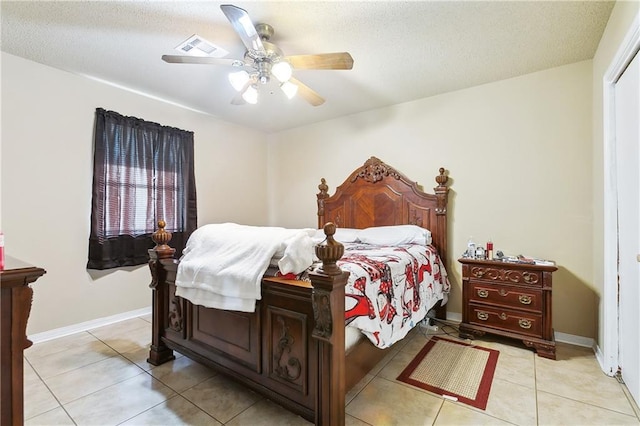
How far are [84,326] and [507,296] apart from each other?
4.02m

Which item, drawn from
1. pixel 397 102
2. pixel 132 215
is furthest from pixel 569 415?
pixel 132 215

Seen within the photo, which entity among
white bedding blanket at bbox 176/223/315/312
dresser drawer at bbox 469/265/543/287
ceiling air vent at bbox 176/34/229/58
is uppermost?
ceiling air vent at bbox 176/34/229/58

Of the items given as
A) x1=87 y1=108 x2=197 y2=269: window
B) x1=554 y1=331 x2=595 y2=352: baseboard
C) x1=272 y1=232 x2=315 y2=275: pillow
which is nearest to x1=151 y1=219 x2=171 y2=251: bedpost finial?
x1=272 y1=232 x2=315 y2=275: pillow

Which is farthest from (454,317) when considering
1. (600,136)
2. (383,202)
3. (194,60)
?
(194,60)

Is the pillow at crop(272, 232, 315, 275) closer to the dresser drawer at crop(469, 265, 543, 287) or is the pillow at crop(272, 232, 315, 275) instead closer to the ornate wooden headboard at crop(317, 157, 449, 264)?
the dresser drawer at crop(469, 265, 543, 287)

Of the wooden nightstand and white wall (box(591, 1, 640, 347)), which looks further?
the wooden nightstand

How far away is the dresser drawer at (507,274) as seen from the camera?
8.06 feet

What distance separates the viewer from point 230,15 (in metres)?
1.62

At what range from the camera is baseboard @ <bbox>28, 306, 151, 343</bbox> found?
271cm

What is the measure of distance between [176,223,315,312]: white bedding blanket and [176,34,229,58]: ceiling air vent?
1.52 metres

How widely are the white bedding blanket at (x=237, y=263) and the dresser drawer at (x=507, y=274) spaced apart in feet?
5.80

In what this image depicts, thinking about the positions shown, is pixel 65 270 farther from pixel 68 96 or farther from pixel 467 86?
pixel 467 86

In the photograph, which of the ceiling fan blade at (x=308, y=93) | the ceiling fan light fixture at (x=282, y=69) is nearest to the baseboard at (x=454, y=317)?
the ceiling fan blade at (x=308, y=93)

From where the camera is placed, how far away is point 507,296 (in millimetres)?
2564
